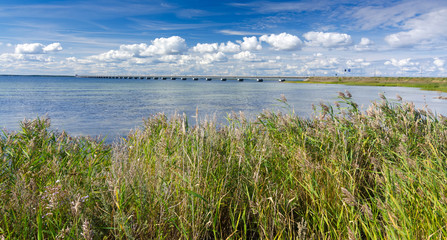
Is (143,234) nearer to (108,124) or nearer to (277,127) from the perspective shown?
(277,127)

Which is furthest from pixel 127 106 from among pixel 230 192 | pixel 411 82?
pixel 411 82

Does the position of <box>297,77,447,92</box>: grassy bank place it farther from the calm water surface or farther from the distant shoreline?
the calm water surface

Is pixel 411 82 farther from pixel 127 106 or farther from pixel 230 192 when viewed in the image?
pixel 230 192

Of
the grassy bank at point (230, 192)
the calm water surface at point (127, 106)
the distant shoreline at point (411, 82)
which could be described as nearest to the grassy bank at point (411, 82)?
the distant shoreline at point (411, 82)

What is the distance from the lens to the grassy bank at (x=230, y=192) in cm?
241

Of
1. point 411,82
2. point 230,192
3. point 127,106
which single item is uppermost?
point 411,82

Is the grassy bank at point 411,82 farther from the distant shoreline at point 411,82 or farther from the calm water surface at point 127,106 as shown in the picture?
the calm water surface at point 127,106

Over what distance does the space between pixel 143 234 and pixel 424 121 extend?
601cm

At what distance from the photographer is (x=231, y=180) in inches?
142

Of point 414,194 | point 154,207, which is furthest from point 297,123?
point 154,207

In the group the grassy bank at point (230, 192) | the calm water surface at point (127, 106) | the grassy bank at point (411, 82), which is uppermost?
the grassy bank at point (411, 82)

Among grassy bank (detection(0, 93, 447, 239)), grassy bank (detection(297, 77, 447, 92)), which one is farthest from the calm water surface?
grassy bank (detection(297, 77, 447, 92))

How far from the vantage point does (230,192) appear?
3.51 m

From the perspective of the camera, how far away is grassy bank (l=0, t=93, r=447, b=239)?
2412 millimetres
